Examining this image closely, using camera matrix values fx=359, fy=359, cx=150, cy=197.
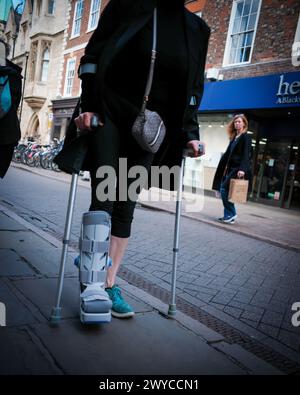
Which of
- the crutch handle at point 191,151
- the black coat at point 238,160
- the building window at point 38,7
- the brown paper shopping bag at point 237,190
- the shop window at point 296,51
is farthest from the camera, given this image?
the building window at point 38,7

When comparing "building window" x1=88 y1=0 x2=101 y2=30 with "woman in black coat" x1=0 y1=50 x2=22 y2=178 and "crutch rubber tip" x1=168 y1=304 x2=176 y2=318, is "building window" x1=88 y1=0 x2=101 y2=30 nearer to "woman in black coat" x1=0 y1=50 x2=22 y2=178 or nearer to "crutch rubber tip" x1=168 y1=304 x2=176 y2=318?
"woman in black coat" x1=0 y1=50 x2=22 y2=178

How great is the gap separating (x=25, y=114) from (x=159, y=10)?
93.0 ft

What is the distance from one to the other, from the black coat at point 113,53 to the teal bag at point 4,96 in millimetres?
1203

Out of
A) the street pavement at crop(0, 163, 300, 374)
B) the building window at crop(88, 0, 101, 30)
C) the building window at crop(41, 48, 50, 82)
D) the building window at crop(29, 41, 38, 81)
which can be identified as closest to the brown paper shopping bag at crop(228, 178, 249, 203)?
the street pavement at crop(0, 163, 300, 374)

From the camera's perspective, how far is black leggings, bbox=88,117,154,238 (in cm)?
206

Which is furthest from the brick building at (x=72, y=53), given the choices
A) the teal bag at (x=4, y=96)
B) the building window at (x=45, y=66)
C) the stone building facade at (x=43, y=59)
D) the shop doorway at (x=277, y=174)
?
the teal bag at (x=4, y=96)

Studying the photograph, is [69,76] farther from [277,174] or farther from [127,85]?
[127,85]

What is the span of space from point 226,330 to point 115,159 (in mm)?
1320

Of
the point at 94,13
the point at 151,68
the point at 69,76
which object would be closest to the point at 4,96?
the point at 151,68

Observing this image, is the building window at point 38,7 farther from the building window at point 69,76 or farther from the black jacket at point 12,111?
the black jacket at point 12,111

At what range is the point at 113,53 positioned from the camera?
1963 millimetres

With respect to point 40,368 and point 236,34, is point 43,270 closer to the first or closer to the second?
point 40,368

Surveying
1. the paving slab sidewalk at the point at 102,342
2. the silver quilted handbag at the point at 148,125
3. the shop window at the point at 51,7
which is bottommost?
the paving slab sidewalk at the point at 102,342

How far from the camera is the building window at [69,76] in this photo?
23000mm
